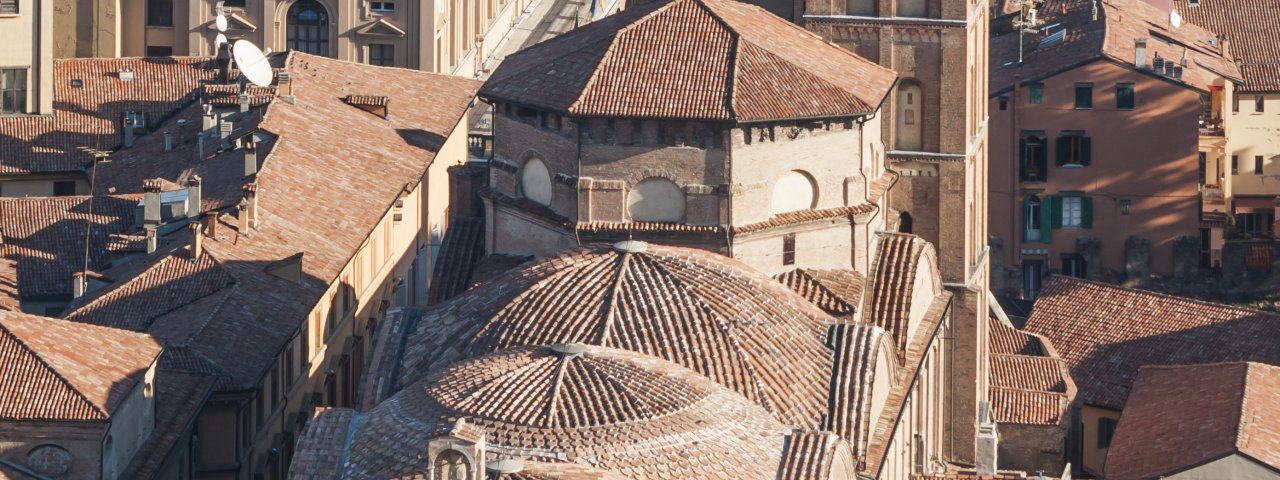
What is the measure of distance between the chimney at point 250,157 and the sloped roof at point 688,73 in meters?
16.2

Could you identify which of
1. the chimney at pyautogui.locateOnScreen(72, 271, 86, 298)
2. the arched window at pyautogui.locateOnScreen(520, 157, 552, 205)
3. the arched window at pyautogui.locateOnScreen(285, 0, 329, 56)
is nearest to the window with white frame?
the arched window at pyautogui.locateOnScreen(285, 0, 329, 56)

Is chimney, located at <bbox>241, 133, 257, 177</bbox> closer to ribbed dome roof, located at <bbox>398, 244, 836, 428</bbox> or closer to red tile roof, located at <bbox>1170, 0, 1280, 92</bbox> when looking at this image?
ribbed dome roof, located at <bbox>398, 244, 836, 428</bbox>

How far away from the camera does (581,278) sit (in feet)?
182

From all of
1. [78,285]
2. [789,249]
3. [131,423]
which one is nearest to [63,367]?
[131,423]

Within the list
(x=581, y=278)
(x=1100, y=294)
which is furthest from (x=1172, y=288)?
(x=581, y=278)

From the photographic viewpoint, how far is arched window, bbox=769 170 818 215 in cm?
6275

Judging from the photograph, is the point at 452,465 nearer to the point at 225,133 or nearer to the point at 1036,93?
the point at 225,133

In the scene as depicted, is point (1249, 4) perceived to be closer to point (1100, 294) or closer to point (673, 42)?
point (1100, 294)

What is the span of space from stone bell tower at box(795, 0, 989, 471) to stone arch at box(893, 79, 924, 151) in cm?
2

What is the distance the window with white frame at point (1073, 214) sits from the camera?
355 feet

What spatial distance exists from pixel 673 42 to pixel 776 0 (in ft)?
29.8

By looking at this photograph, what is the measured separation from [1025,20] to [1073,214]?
883 cm

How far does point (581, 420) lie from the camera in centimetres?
4825

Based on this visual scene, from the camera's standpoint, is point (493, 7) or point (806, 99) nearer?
point (806, 99)
